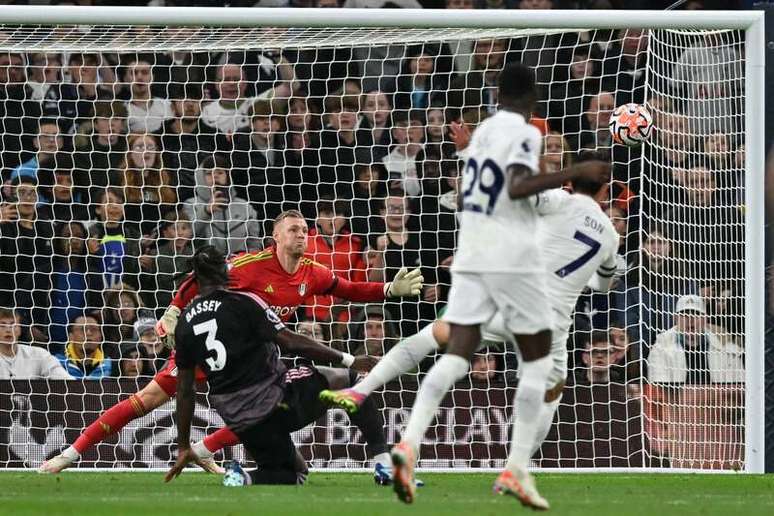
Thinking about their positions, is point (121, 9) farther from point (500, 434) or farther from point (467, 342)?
point (467, 342)

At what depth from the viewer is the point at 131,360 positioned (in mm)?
12641

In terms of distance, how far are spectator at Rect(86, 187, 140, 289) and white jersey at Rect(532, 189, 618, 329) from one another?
502 centimetres

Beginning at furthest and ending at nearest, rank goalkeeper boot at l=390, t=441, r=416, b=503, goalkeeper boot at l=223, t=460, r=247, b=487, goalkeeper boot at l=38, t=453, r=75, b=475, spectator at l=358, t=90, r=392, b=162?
spectator at l=358, t=90, r=392, b=162 < goalkeeper boot at l=38, t=453, r=75, b=475 < goalkeeper boot at l=223, t=460, r=247, b=487 < goalkeeper boot at l=390, t=441, r=416, b=503

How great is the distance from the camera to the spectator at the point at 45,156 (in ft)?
42.2

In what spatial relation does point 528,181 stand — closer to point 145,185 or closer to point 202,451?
point 202,451

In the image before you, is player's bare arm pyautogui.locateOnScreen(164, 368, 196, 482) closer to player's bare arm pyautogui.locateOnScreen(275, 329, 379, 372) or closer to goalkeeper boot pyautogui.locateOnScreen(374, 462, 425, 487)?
player's bare arm pyautogui.locateOnScreen(275, 329, 379, 372)

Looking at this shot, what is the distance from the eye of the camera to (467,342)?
23.2ft

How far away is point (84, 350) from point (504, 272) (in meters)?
6.58

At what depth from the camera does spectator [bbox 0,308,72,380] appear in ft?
40.0

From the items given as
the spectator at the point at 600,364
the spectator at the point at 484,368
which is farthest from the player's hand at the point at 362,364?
the spectator at the point at 600,364

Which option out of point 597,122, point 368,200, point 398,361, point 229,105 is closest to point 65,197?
point 229,105

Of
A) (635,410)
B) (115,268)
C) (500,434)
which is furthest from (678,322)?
(115,268)

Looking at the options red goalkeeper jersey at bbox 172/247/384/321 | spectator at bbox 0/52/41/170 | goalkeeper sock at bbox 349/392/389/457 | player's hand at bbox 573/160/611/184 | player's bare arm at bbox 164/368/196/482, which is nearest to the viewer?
player's hand at bbox 573/160/611/184

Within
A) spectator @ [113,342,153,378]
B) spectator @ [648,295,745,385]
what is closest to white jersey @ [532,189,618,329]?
spectator @ [648,295,745,385]
